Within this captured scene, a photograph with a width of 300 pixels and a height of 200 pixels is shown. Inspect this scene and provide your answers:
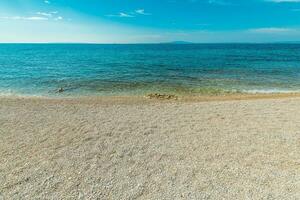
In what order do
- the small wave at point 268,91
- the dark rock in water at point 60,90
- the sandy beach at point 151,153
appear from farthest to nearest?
the dark rock in water at point 60,90 → the small wave at point 268,91 → the sandy beach at point 151,153

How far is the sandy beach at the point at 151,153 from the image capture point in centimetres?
628

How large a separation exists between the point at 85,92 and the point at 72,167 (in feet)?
45.9

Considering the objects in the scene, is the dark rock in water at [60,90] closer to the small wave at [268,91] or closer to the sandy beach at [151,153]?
the sandy beach at [151,153]

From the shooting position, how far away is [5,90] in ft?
72.3

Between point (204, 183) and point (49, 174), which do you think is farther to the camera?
point (49, 174)

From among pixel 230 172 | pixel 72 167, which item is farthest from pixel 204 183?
pixel 72 167

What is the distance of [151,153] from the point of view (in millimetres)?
8305

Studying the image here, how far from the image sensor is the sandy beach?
6281 millimetres

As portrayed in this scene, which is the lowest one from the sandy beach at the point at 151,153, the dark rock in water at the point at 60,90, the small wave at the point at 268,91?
the dark rock in water at the point at 60,90

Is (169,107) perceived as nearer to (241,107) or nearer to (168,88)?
(241,107)

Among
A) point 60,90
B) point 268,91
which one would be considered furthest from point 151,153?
point 268,91

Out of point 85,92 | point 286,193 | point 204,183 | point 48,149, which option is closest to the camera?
point 286,193

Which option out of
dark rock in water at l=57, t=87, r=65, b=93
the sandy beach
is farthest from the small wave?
dark rock in water at l=57, t=87, r=65, b=93

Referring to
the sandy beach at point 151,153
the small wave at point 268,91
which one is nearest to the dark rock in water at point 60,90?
the sandy beach at point 151,153
